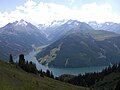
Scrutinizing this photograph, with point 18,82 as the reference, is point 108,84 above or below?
below

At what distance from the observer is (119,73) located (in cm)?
17750

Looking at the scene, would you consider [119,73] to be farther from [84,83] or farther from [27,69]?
[27,69]

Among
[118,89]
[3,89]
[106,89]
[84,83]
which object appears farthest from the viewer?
[84,83]

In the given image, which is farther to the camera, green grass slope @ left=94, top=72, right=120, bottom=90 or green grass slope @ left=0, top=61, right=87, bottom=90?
green grass slope @ left=94, top=72, right=120, bottom=90

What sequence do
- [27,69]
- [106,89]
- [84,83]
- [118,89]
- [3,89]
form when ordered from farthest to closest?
[84,83]
[106,89]
[27,69]
[118,89]
[3,89]

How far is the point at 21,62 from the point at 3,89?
9521 centimetres

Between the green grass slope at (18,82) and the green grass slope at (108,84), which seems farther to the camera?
the green grass slope at (108,84)

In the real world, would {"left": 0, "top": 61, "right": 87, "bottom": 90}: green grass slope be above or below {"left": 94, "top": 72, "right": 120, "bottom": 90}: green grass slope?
above

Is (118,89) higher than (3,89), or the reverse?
(3,89)

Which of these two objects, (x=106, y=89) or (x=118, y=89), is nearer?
(x=118, y=89)

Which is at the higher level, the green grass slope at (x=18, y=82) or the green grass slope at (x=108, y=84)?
the green grass slope at (x=18, y=82)

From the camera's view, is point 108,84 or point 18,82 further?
point 108,84

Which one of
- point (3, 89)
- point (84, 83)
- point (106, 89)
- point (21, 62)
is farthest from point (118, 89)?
point (84, 83)

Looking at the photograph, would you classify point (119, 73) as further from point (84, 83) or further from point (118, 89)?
point (118, 89)
